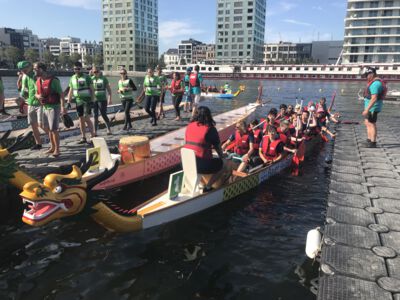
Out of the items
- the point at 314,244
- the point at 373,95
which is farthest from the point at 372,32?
the point at 314,244

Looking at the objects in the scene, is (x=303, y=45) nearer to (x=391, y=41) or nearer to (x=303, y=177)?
(x=391, y=41)

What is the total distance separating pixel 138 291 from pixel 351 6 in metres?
113

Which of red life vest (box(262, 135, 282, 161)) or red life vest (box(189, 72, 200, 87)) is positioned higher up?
red life vest (box(189, 72, 200, 87))

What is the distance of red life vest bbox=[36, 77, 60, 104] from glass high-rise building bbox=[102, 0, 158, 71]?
415 ft

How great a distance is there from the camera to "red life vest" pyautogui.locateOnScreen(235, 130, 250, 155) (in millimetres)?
8969

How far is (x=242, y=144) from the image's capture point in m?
8.98

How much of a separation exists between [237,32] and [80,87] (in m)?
127

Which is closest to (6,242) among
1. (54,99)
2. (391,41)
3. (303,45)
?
(54,99)

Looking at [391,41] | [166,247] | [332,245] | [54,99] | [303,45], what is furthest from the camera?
[303,45]

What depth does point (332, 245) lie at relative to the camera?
4691 millimetres

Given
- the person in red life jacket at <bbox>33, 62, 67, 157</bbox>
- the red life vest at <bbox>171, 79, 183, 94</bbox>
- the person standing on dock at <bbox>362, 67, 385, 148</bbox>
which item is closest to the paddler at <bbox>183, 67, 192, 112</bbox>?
the red life vest at <bbox>171, 79, 183, 94</bbox>

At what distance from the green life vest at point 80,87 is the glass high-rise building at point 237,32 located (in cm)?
11964

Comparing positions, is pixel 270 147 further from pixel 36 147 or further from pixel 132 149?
pixel 36 147

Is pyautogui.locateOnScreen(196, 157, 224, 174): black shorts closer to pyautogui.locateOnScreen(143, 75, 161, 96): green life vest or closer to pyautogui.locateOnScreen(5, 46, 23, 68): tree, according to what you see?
pyautogui.locateOnScreen(143, 75, 161, 96): green life vest
